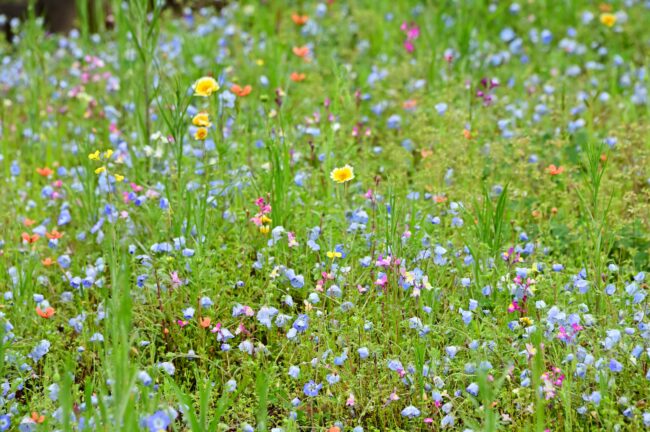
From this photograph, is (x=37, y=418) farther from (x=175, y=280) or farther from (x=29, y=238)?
(x=29, y=238)

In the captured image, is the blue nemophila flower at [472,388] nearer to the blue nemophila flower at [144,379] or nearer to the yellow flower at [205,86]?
the blue nemophila flower at [144,379]

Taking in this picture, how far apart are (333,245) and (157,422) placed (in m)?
1.09

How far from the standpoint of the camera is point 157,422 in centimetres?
216

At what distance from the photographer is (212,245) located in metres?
3.15

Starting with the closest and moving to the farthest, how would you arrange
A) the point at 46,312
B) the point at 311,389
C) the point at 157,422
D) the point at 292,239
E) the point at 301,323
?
the point at 157,422 → the point at 311,389 → the point at 301,323 → the point at 46,312 → the point at 292,239

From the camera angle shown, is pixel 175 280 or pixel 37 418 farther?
pixel 175 280

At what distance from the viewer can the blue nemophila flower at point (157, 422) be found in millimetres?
2148

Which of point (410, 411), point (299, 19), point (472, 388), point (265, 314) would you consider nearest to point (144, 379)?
point (265, 314)

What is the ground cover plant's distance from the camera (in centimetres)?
242

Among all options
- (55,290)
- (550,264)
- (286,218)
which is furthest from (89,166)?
(550,264)

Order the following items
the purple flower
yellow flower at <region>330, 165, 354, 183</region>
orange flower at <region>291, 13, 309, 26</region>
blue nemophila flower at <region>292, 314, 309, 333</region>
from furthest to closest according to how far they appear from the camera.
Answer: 1. orange flower at <region>291, 13, 309, 26</region>
2. yellow flower at <region>330, 165, 354, 183</region>
3. blue nemophila flower at <region>292, 314, 309, 333</region>
4. the purple flower

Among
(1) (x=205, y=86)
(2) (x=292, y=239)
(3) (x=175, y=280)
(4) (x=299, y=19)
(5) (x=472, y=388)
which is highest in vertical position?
(4) (x=299, y=19)

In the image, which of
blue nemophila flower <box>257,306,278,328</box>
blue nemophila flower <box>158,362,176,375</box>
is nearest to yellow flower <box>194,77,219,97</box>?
blue nemophila flower <box>257,306,278,328</box>

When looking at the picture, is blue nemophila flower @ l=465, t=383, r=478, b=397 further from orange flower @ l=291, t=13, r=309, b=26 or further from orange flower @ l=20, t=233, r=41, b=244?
orange flower @ l=291, t=13, r=309, b=26
